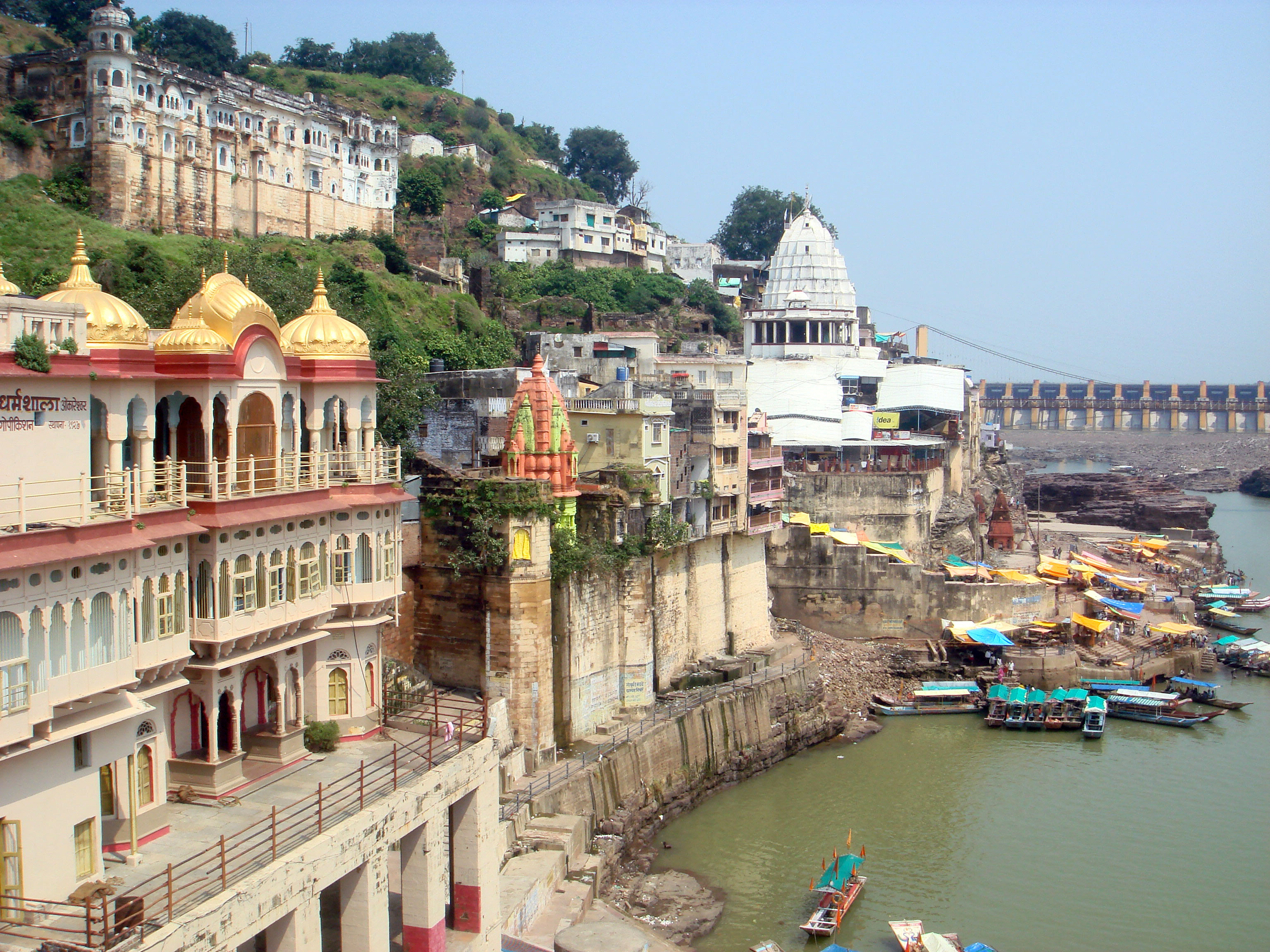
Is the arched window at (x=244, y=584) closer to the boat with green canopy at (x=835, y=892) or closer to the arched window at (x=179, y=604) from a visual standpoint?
the arched window at (x=179, y=604)

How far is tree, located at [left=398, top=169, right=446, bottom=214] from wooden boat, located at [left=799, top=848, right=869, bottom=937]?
5508 centimetres

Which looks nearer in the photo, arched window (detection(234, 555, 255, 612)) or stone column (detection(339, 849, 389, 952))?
stone column (detection(339, 849, 389, 952))

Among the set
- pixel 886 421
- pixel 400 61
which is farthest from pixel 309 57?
pixel 886 421

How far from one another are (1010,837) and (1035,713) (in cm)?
908

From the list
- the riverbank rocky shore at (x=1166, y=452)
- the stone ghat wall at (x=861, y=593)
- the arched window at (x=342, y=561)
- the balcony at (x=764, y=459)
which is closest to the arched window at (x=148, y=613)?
the arched window at (x=342, y=561)

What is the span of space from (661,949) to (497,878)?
185 inches

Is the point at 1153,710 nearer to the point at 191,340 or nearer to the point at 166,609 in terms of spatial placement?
the point at 191,340

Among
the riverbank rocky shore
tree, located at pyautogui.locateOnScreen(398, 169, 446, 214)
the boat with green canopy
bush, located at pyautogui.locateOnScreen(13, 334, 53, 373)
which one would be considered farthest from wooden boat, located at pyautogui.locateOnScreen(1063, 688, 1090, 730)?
the riverbank rocky shore

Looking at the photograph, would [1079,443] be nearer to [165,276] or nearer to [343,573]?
[165,276]

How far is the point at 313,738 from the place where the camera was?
1966cm

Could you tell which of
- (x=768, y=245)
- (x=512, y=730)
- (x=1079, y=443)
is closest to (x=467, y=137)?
(x=768, y=245)

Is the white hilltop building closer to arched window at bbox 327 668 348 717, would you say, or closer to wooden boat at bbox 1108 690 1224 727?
wooden boat at bbox 1108 690 1224 727

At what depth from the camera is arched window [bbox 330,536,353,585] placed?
2050 cm

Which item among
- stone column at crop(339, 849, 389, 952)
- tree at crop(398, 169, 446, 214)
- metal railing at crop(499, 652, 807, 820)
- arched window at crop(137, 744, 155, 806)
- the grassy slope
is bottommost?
metal railing at crop(499, 652, 807, 820)
